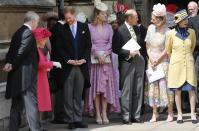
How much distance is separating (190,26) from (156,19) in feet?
3.09

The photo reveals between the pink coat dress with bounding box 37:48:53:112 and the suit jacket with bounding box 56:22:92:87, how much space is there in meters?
0.56

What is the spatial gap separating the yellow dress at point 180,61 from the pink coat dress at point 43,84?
2096mm

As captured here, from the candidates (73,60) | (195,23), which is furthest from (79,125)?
(195,23)

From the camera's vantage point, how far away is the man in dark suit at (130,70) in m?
9.87

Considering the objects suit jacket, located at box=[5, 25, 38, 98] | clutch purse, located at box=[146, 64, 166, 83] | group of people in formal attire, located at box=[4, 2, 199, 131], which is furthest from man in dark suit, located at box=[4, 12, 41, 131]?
clutch purse, located at box=[146, 64, 166, 83]

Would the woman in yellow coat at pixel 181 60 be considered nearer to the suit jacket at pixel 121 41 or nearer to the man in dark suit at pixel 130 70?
the man in dark suit at pixel 130 70

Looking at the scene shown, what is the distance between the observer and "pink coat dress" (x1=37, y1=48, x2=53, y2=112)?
8.80 meters

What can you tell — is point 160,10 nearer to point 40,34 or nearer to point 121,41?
point 121,41

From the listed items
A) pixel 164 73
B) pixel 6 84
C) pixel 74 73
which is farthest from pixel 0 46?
pixel 164 73

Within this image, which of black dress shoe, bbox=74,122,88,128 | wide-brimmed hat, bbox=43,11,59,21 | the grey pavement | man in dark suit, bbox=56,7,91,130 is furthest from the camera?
wide-brimmed hat, bbox=43,11,59,21

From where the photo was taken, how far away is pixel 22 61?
8.33 m

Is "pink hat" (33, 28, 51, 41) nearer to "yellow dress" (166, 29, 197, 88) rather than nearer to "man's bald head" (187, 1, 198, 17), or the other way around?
"yellow dress" (166, 29, 197, 88)

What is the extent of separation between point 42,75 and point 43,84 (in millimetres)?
137

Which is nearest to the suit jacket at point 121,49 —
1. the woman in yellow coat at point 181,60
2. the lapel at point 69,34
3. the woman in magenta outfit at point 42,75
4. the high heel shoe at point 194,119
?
the woman in yellow coat at point 181,60
